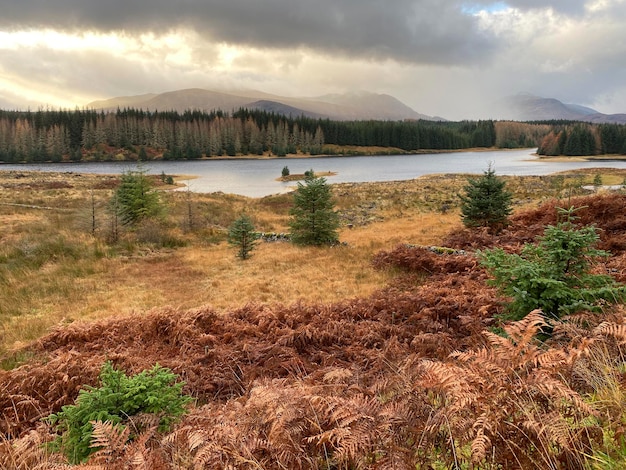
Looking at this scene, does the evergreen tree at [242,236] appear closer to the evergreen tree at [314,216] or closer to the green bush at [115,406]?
the evergreen tree at [314,216]

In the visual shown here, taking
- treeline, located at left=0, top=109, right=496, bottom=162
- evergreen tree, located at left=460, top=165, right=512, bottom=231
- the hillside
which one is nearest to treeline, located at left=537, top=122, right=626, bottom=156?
treeline, located at left=0, top=109, right=496, bottom=162

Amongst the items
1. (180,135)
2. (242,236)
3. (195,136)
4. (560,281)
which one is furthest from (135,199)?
(180,135)

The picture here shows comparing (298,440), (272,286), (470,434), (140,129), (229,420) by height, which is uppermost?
(140,129)

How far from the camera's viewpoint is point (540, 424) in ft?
7.78

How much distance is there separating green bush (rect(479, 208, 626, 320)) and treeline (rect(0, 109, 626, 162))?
125 meters

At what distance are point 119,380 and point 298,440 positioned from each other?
2.86 metres

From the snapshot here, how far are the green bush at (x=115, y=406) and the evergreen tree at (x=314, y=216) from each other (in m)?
14.3

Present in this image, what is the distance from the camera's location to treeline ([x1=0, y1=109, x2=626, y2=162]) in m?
119

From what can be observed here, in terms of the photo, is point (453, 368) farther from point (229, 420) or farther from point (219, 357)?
point (219, 357)

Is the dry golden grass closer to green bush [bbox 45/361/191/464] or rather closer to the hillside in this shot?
the hillside

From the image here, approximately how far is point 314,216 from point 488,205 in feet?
26.1

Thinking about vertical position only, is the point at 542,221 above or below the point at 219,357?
above

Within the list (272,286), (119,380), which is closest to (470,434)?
(119,380)

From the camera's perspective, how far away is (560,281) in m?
5.26
